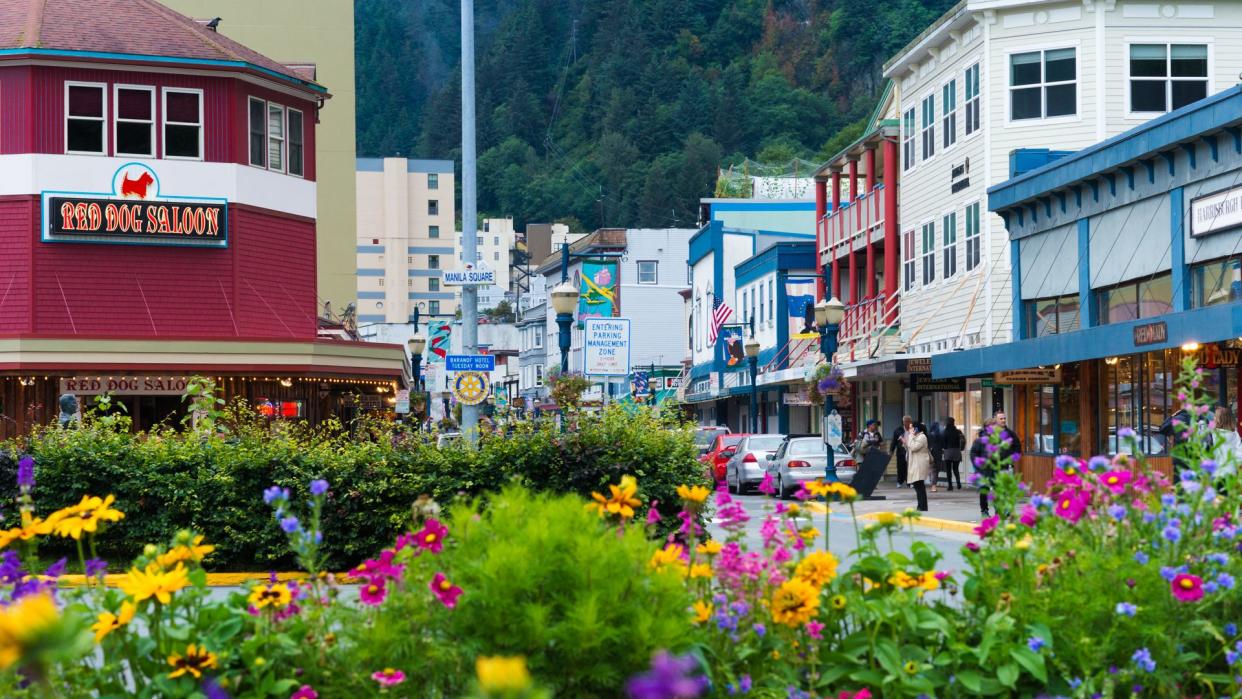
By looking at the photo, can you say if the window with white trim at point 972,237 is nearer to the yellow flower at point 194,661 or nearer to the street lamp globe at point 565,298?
the street lamp globe at point 565,298

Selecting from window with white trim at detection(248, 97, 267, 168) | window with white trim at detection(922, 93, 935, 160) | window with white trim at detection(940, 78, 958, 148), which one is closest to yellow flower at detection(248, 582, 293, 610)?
window with white trim at detection(248, 97, 267, 168)

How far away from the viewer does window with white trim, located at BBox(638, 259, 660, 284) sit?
98500mm

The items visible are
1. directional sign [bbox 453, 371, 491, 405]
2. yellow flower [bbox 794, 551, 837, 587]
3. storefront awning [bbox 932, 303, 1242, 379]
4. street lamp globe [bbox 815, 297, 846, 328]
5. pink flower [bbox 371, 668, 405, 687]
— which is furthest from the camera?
street lamp globe [bbox 815, 297, 846, 328]

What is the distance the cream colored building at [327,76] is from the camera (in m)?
67.0

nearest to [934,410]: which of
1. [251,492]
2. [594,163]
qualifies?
[251,492]

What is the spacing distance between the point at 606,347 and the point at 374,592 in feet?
80.7

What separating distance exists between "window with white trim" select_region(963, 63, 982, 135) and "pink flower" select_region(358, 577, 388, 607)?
119ft

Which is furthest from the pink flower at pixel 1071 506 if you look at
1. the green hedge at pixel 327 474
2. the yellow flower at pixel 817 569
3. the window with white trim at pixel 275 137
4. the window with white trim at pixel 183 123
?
the window with white trim at pixel 275 137

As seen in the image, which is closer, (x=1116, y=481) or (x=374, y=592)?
(x=374, y=592)

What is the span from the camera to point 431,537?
6359mm

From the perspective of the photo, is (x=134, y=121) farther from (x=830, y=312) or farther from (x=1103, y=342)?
(x=1103, y=342)

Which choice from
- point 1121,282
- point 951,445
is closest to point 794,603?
point 1121,282

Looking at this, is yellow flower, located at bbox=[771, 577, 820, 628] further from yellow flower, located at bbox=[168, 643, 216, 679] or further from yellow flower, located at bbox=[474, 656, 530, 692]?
yellow flower, located at bbox=[474, 656, 530, 692]

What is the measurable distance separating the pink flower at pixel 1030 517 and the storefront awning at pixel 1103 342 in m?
17.4
